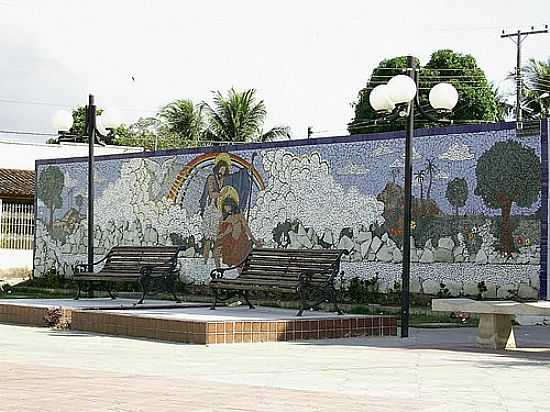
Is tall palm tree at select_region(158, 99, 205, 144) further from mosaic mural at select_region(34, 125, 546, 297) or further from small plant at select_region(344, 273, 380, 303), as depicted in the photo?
small plant at select_region(344, 273, 380, 303)

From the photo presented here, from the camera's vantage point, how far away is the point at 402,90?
14.0 m

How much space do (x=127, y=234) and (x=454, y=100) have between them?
13.0 metres

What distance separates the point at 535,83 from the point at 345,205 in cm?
4012

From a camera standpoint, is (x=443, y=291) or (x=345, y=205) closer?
(x=443, y=291)

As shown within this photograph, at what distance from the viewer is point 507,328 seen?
13078 millimetres

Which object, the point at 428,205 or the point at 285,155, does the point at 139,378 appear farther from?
the point at 285,155

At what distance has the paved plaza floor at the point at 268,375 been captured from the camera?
25.7ft

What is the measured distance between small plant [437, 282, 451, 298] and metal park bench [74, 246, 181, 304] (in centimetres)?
456

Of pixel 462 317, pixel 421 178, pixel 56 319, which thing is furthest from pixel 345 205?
pixel 56 319

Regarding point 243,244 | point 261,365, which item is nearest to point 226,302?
point 243,244

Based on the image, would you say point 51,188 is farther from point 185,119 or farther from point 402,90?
point 185,119

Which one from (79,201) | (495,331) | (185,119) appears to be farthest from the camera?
(185,119)

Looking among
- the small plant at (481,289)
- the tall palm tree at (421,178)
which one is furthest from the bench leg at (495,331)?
A: the tall palm tree at (421,178)

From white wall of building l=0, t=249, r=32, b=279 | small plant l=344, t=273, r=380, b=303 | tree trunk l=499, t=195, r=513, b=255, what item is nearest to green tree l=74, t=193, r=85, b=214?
white wall of building l=0, t=249, r=32, b=279
